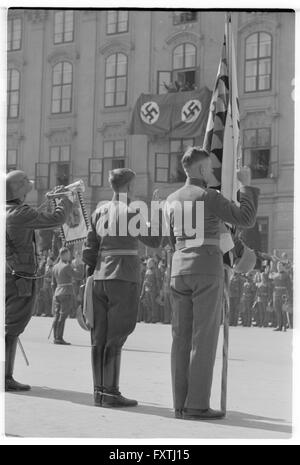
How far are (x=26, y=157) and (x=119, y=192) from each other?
1738cm

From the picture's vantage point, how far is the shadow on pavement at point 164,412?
4.94m

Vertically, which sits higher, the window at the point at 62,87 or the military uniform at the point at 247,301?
the window at the point at 62,87

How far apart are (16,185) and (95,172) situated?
15562 mm

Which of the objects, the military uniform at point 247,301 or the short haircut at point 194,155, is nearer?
the short haircut at point 194,155

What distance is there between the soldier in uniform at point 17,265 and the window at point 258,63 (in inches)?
618

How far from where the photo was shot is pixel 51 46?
73.4ft

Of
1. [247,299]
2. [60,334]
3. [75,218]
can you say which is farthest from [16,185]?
[247,299]

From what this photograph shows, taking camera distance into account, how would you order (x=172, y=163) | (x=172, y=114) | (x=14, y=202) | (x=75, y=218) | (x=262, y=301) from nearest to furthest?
(x=75, y=218) → (x=14, y=202) → (x=262, y=301) → (x=172, y=114) → (x=172, y=163)

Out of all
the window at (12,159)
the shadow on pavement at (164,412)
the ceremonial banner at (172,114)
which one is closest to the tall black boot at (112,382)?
the shadow on pavement at (164,412)

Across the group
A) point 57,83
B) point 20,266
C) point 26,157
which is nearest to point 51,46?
point 57,83

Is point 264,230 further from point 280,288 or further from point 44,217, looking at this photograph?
point 44,217

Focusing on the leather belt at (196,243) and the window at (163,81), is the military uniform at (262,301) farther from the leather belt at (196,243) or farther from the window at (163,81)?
the leather belt at (196,243)

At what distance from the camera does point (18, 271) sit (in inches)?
244
